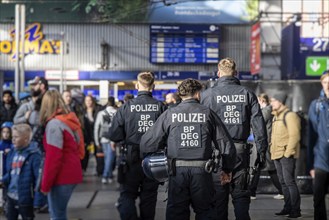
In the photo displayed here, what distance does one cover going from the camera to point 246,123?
22.9 ft

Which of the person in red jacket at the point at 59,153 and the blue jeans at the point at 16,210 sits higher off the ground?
the person in red jacket at the point at 59,153

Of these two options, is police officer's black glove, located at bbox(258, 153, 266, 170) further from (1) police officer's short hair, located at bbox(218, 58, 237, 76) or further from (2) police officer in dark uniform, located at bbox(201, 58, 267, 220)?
(1) police officer's short hair, located at bbox(218, 58, 237, 76)

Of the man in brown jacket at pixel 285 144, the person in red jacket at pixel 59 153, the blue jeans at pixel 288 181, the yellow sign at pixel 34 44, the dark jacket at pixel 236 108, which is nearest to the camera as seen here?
the person in red jacket at pixel 59 153

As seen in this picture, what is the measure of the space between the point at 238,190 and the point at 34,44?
21.0 m

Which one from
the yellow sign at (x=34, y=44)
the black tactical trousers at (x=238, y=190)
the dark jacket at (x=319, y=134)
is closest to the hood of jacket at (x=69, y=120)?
the black tactical trousers at (x=238, y=190)

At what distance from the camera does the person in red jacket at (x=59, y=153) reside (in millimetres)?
6582

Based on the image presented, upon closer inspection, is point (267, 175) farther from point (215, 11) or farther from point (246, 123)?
point (215, 11)

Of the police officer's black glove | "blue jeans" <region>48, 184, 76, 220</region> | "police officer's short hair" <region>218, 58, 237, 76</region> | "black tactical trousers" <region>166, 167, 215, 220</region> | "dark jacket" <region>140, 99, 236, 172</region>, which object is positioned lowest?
"blue jeans" <region>48, 184, 76, 220</region>

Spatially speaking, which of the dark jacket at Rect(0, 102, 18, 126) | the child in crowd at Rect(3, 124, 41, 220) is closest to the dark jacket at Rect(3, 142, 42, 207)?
the child in crowd at Rect(3, 124, 41, 220)

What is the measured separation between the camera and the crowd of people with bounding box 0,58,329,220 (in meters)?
5.93

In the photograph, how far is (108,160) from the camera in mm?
13859

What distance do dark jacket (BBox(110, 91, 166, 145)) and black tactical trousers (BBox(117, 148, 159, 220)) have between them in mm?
338

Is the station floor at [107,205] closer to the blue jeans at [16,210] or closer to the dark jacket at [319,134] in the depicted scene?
the dark jacket at [319,134]

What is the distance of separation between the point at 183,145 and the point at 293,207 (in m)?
3.17
